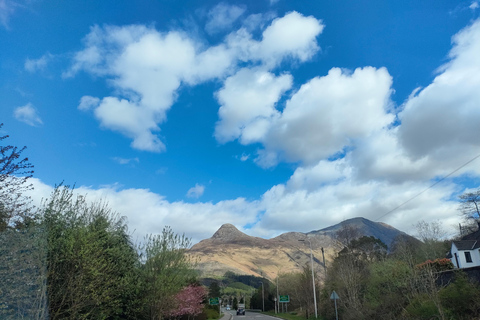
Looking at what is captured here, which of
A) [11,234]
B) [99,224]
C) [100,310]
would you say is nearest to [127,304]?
[100,310]

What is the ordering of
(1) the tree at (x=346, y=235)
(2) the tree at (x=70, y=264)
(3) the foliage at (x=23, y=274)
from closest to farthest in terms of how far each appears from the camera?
1. (3) the foliage at (x=23, y=274)
2. (2) the tree at (x=70, y=264)
3. (1) the tree at (x=346, y=235)

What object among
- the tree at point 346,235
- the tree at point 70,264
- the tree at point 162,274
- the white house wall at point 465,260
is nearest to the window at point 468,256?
the white house wall at point 465,260

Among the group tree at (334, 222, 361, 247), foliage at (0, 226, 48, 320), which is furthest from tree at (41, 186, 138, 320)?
tree at (334, 222, 361, 247)

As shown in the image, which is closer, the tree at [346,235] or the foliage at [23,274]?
the foliage at [23,274]

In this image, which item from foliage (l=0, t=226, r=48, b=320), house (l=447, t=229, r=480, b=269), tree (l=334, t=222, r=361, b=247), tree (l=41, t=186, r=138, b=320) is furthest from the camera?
tree (l=334, t=222, r=361, b=247)

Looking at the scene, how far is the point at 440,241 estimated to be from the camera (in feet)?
199

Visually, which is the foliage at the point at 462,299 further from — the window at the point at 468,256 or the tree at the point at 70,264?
the window at the point at 468,256

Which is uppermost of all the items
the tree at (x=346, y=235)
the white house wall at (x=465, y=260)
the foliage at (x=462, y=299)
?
the tree at (x=346, y=235)

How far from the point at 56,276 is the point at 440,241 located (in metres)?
67.2

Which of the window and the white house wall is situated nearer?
the white house wall

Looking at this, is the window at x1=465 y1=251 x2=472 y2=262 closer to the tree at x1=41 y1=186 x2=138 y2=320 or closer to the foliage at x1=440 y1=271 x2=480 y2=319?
the foliage at x1=440 y1=271 x2=480 y2=319

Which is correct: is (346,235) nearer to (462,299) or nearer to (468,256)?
(468,256)

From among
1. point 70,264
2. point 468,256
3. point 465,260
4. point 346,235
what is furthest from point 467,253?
point 70,264

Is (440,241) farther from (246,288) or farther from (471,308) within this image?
(246,288)
